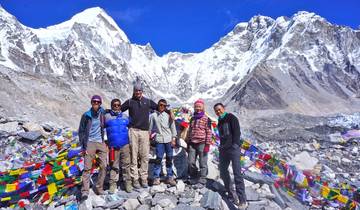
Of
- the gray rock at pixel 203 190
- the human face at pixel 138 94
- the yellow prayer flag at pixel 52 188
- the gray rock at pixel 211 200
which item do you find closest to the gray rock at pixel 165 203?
the gray rock at pixel 211 200

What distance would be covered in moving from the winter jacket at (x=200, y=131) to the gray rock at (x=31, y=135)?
8.54 meters

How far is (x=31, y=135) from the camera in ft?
47.6

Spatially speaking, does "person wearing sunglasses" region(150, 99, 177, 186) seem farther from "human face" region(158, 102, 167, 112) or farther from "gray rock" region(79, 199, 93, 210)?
"gray rock" region(79, 199, 93, 210)

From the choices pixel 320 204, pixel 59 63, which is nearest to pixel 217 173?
pixel 320 204

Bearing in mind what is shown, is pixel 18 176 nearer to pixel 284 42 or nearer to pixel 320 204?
pixel 320 204

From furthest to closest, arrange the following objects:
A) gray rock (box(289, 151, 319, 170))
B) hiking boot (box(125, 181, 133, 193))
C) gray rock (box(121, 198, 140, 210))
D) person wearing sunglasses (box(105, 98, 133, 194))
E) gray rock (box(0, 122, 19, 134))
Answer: gray rock (box(0, 122, 19, 134)) < gray rock (box(289, 151, 319, 170)) < hiking boot (box(125, 181, 133, 193)) < person wearing sunglasses (box(105, 98, 133, 194)) < gray rock (box(121, 198, 140, 210))

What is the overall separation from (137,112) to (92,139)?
1032 mm

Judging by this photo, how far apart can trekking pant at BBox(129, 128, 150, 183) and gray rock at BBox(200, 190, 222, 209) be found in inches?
50.1

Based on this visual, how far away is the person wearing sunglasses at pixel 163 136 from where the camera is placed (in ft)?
26.0

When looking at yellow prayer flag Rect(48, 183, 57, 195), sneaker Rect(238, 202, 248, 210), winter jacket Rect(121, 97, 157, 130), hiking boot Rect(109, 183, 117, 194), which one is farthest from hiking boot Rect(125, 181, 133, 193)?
sneaker Rect(238, 202, 248, 210)

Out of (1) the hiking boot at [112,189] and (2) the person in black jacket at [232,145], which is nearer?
(2) the person in black jacket at [232,145]

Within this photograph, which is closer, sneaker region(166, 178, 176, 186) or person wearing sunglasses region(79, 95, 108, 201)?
person wearing sunglasses region(79, 95, 108, 201)

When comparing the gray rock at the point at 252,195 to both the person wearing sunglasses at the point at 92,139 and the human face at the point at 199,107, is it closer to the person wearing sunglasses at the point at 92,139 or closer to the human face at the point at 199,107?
the human face at the point at 199,107

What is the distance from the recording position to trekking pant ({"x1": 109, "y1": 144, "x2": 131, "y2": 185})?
757 cm
